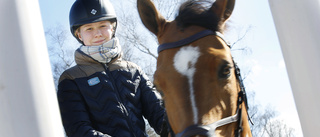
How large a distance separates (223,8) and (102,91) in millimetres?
1440

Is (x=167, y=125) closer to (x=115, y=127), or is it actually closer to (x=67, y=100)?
(x=115, y=127)

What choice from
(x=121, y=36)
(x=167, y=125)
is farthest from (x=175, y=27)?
(x=121, y=36)

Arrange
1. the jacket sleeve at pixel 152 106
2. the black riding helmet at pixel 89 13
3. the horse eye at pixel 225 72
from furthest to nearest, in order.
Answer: the black riding helmet at pixel 89 13
the jacket sleeve at pixel 152 106
the horse eye at pixel 225 72

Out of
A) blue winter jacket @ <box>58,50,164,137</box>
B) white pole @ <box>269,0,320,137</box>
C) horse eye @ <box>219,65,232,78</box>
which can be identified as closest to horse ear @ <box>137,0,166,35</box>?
blue winter jacket @ <box>58,50,164,137</box>

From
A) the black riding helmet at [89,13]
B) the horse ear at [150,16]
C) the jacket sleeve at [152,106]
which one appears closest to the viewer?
the horse ear at [150,16]

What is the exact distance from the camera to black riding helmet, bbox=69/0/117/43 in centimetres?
398

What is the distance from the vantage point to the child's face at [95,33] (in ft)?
12.6

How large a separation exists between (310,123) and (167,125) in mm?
1098

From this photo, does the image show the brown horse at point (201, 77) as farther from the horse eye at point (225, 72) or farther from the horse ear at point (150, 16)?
the horse ear at point (150, 16)

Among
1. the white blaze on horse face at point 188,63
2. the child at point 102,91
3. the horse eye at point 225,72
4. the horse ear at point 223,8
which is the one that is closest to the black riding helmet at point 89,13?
the child at point 102,91

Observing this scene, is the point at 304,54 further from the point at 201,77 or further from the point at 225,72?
the point at 201,77

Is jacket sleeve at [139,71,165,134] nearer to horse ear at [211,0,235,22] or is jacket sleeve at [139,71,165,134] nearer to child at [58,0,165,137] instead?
child at [58,0,165,137]

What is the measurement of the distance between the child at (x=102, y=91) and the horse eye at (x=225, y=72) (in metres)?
1.28

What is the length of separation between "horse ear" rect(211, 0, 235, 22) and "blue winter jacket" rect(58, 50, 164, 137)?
3.99 feet
